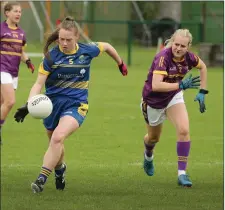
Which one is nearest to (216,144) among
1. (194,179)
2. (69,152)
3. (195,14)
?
(69,152)

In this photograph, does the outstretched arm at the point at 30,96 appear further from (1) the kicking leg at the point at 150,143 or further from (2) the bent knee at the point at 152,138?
(2) the bent knee at the point at 152,138

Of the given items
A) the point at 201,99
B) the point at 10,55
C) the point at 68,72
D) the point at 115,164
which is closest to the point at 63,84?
the point at 68,72

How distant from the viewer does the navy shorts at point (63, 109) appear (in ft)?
31.2

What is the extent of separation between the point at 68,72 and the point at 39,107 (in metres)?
0.67

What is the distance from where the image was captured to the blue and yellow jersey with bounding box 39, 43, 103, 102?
9.48 m

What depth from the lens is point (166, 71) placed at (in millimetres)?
10055

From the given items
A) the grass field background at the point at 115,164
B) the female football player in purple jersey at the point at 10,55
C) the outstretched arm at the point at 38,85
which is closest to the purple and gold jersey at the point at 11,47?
the female football player in purple jersey at the point at 10,55

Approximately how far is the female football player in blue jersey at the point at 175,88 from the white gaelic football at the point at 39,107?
1.44 metres

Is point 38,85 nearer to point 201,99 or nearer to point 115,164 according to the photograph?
point 201,99

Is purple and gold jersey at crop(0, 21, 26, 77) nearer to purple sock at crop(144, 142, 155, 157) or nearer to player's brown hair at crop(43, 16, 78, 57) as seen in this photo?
purple sock at crop(144, 142, 155, 157)

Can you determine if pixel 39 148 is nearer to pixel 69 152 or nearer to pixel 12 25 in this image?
pixel 69 152

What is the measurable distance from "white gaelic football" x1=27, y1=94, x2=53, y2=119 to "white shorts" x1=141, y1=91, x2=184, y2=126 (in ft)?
5.66

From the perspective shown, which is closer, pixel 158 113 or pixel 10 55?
pixel 158 113

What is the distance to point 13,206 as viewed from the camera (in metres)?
8.48
